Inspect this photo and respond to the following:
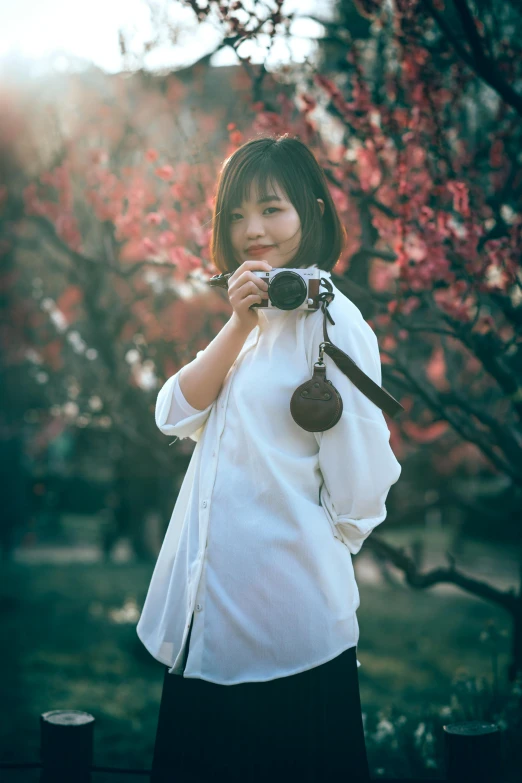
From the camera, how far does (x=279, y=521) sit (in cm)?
190

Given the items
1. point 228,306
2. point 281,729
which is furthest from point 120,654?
point 281,729

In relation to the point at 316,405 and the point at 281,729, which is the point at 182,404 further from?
the point at 281,729

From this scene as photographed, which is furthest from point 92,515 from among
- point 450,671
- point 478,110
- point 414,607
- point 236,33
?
point 236,33

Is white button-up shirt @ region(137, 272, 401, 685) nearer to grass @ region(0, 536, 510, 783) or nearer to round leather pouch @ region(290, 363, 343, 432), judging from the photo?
round leather pouch @ region(290, 363, 343, 432)

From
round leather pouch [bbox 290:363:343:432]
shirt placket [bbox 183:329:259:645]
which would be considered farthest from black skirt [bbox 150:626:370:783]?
round leather pouch [bbox 290:363:343:432]

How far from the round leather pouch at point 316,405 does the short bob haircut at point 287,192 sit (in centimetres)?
44

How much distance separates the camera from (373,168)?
4207mm

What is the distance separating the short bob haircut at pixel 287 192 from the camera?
2074 millimetres

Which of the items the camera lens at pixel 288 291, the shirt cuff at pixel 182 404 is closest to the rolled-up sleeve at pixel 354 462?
the camera lens at pixel 288 291

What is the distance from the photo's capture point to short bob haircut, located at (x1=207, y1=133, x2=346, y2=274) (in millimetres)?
2074

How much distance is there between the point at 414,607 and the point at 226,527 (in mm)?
8162

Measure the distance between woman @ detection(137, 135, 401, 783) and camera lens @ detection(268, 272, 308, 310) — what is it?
0.06 meters

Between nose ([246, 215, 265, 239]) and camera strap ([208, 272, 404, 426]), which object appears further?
nose ([246, 215, 265, 239])

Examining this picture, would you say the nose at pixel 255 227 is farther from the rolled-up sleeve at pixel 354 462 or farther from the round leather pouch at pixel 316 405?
the round leather pouch at pixel 316 405
